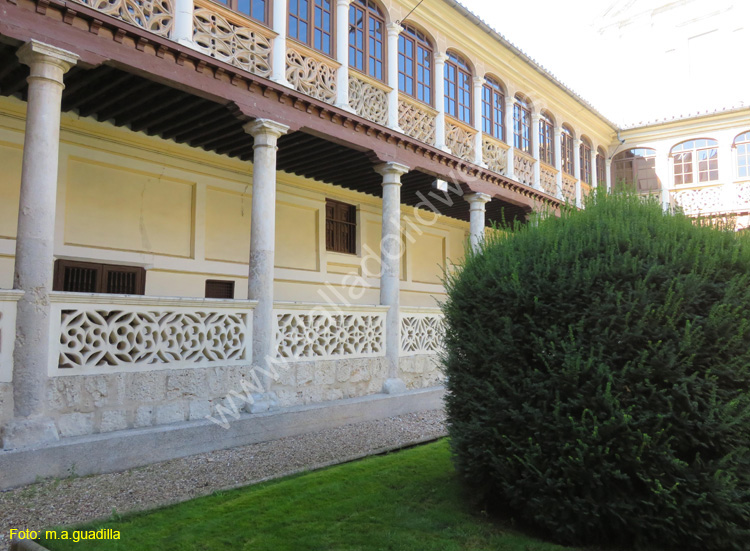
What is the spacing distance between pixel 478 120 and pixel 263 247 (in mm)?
6853

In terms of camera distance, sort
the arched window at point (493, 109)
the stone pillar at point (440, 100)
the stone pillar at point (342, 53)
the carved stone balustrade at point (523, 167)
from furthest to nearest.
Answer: the carved stone balustrade at point (523, 167), the arched window at point (493, 109), the stone pillar at point (440, 100), the stone pillar at point (342, 53)

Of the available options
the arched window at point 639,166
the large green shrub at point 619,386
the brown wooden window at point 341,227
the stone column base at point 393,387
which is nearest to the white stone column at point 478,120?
the brown wooden window at point 341,227

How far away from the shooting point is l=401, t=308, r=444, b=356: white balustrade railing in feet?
33.4

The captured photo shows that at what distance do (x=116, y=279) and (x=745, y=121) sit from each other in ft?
62.2

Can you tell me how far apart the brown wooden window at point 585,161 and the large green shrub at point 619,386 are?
14.3 m

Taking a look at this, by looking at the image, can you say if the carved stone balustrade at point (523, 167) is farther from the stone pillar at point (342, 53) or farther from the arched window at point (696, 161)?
the arched window at point (696, 161)

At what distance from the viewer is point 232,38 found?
772cm

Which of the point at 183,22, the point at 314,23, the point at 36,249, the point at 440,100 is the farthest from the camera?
the point at 440,100

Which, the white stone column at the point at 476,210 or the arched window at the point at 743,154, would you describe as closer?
the white stone column at the point at 476,210

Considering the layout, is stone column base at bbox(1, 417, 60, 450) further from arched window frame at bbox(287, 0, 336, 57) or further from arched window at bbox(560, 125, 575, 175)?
arched window at bbox(560, 125, 575, 175)

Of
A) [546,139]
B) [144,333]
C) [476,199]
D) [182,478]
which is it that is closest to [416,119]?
[476,199]

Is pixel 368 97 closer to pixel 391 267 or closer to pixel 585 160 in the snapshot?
pixel 391 267

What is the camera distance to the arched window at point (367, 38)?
1001cm

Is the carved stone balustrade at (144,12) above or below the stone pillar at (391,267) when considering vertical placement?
above
